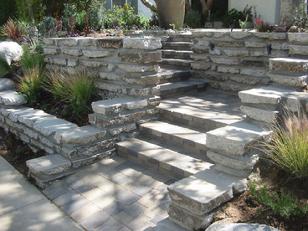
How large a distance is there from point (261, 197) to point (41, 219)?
204cm

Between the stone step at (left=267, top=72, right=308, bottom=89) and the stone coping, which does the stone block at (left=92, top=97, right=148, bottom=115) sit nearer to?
the stone coping

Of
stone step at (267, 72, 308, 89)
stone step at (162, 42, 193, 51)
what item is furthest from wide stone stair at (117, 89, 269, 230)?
stone step at (162, 42, 193, 51)

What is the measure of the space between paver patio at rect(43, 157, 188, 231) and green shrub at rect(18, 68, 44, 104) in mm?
2221

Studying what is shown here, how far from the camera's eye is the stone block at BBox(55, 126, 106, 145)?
14.1 ft

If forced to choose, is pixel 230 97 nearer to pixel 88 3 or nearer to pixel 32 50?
pixel 32 50

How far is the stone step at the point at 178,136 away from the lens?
4031 millimetres

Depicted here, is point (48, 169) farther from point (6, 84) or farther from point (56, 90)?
point (6, 84)

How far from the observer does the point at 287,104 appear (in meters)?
3.53

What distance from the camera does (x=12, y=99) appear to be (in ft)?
19.2

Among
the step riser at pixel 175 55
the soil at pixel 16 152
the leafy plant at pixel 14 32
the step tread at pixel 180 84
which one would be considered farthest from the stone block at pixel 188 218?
the leafy plant at pixel 14 32

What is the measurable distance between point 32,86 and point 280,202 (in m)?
4.51

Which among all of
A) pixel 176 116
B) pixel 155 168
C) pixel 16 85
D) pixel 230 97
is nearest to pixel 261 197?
pixel 155 168

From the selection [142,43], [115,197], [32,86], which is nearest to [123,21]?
[32,86]

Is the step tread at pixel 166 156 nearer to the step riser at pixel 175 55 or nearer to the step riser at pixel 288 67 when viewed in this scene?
the step riser at pixel 288 67
